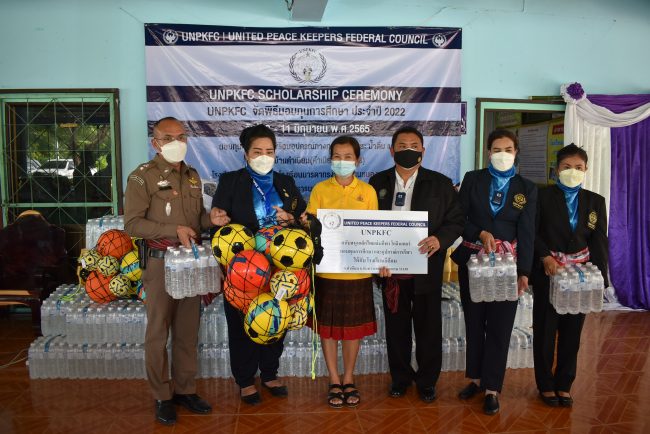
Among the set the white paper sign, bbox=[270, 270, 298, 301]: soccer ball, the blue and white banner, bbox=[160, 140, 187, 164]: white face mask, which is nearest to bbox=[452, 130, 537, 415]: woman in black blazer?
the white paper sign

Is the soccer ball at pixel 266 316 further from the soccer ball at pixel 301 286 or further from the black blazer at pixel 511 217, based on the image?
the black blazer at pixel 511 217

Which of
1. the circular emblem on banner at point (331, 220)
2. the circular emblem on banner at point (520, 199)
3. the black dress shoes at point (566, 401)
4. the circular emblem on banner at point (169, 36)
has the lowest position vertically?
the black dress shoes at point (566, 401)

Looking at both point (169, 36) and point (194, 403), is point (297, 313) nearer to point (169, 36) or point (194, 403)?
point (194, 403)

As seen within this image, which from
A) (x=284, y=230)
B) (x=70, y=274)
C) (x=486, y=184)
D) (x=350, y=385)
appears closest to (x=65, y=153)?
(x=70, y=274)

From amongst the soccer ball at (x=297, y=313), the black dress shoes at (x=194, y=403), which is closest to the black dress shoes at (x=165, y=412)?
the black dress shoes at (x=194, y=403)

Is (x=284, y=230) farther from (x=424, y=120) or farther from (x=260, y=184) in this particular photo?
(x=424, y=120)

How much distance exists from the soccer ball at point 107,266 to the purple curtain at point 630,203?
491 centimetres

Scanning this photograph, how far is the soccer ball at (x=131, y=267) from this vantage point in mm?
3764

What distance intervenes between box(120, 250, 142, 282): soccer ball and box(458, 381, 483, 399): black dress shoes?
101 inches

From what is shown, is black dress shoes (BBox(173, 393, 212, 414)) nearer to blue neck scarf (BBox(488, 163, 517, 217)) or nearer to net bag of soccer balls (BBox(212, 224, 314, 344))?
net bag of soccer balls (BBox(212, 224, 314, 344))

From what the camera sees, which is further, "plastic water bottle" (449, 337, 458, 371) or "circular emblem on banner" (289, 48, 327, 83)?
"circular emblem on banner" (289, 48, 327, 83)

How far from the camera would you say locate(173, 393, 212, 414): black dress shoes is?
9.74 ft

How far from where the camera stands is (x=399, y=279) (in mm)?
2986

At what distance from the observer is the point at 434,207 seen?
→ 114 inches
